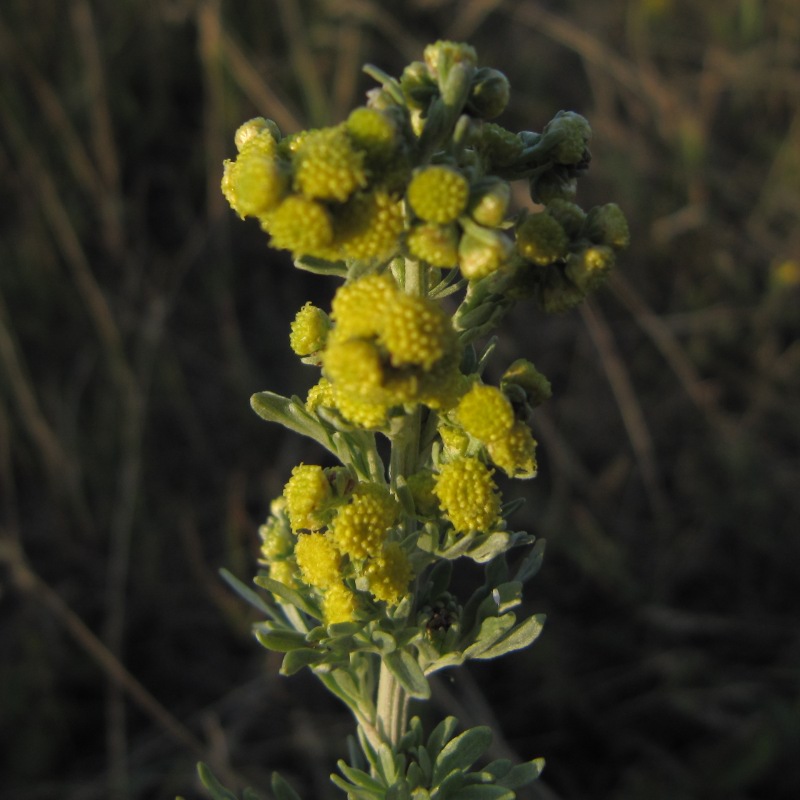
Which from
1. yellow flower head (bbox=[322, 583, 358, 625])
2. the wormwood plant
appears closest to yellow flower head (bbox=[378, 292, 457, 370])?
the wormwood plant

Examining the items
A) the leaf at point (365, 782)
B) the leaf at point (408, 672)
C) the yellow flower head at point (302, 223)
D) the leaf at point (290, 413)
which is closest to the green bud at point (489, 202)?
the yellow flower head at point (302, 223)

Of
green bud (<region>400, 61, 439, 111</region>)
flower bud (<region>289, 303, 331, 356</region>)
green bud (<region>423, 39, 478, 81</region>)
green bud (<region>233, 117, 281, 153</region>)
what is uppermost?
green bud (<region>423, 39, 478, 81</region>)

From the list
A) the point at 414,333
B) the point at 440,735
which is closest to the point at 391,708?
the point at 440,735

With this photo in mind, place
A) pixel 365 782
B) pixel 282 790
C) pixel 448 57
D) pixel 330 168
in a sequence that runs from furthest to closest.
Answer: pixel 282 790, pixel 365 782, pixel 448 57, pixel 330 168

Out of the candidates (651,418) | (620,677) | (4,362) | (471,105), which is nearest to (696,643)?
(620,677)

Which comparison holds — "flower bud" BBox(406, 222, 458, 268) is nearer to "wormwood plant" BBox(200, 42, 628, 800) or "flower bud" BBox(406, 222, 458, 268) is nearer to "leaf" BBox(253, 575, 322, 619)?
"wormwood plant" BBox(200, 42, 628, 800)

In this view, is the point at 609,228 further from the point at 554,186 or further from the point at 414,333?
the point at 414,333

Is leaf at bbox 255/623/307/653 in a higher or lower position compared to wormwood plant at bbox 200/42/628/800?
lower
